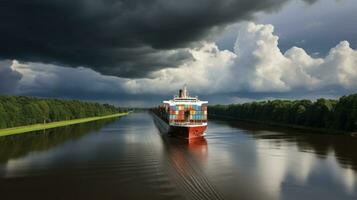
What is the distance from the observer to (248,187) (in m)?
31.9

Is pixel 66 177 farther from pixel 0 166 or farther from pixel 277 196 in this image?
pixel 277 196

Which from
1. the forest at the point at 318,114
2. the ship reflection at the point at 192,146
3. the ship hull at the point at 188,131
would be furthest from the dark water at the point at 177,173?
the forest at the point at 318,114

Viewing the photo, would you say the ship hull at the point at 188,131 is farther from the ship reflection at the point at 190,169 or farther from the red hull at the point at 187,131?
the ship reflection at the point at 190,169

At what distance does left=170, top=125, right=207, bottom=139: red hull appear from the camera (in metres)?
72.2

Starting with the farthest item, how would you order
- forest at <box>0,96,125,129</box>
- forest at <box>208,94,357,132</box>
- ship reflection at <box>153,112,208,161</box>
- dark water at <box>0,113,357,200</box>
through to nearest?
forest at <box>0,96,125,129</box>, forest at <box>208,94,357,132</box>, ship reflection at <box>153,112,208,161</box>, dark water at <box>0,113,357,200</box>

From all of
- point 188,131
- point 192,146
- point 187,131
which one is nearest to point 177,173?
point 192,146

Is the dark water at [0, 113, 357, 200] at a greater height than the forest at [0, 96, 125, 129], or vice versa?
the forest at [0, 96, 125, 129]

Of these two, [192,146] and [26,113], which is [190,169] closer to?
[192,146]

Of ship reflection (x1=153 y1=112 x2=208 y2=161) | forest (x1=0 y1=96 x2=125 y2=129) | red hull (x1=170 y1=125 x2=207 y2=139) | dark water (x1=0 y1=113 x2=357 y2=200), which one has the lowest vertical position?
dark water (x1=0 y1=113 x2=357 y2=200)

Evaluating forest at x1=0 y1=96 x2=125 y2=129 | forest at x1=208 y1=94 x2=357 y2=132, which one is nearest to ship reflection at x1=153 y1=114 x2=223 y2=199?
forest at x1=208 y1=94 x2=357 y2=132

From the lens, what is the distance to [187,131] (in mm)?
72188

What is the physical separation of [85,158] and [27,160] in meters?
7.51

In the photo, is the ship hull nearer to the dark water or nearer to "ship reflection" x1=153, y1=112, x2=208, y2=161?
"ship reflection" x1=153, y1=112, x2=208, y2=161

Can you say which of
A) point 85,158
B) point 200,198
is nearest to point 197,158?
point 85,158
